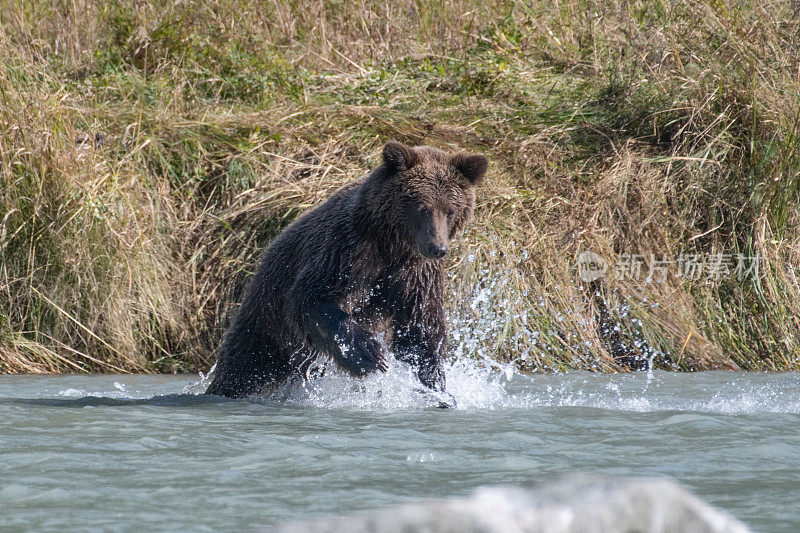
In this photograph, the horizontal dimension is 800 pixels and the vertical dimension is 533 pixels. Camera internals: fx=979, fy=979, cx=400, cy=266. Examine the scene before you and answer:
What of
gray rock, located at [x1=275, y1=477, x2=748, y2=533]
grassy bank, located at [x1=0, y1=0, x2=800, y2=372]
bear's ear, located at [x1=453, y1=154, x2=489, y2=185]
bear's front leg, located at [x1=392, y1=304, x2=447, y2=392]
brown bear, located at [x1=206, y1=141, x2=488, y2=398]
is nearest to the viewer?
gray rock, located at [x1=275, y1=477, x2=748, y2=533]

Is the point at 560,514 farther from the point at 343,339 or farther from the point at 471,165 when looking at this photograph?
the point at 471,165

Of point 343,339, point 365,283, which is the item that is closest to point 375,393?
point 343,339

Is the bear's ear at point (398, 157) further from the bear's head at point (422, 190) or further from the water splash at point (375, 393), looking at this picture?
the water splash at point (375, 393)

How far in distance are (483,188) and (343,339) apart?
3276 millimetres

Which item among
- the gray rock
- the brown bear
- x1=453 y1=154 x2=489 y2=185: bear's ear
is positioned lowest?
the gray rock

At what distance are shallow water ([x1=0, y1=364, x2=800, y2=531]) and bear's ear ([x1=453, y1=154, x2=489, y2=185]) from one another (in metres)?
1.26

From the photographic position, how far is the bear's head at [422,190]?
219 inches

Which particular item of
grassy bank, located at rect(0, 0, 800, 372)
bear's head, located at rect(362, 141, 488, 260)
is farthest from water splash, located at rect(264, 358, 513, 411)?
grassy bank, located at rect(0, 0, 800, 372)

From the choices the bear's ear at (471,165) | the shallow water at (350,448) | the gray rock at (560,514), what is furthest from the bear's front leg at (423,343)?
the gray rock at (560,514)

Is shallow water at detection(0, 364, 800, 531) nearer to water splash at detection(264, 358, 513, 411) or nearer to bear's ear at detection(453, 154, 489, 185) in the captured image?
water splash at detection(264, 358, 513, 411)

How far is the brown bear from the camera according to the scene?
5562mm

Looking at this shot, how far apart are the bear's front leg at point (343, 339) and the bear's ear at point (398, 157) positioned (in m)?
0.87

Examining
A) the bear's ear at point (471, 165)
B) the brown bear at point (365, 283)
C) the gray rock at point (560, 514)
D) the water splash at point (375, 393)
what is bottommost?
the water splash at point (375, 393)

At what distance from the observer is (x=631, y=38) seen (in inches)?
372
